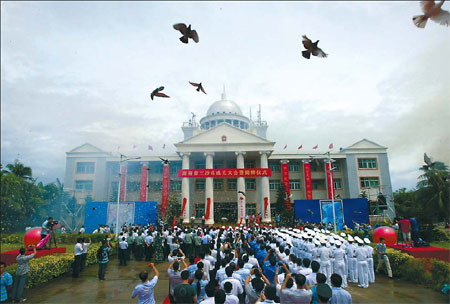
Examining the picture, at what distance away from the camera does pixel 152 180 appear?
120 feet

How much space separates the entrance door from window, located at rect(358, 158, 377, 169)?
17.8 m

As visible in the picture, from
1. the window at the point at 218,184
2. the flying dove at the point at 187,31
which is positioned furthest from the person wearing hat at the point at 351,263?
the window at the point at 218,184

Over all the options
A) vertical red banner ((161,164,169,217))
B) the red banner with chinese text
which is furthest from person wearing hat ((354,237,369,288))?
vertical red banner ((161,164,169,217))

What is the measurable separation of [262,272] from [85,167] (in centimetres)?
3581

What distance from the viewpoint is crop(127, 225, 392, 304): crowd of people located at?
4379 millimetres

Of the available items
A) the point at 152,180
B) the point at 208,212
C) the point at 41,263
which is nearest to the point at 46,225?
the point at 41,263

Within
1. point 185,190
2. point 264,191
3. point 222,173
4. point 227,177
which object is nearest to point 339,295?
point 222,173

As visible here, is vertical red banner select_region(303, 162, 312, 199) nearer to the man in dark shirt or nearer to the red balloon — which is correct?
the red balloon

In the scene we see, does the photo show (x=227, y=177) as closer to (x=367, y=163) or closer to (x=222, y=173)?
(x=222, y=173)

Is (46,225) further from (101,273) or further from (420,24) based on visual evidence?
(420,24)

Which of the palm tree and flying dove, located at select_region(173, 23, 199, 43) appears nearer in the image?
flying dove, located at select_region(173, 23, 199, 43)

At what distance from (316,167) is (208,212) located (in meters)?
17.4

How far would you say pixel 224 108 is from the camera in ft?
149

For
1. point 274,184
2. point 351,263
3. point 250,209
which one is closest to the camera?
point 351,263
